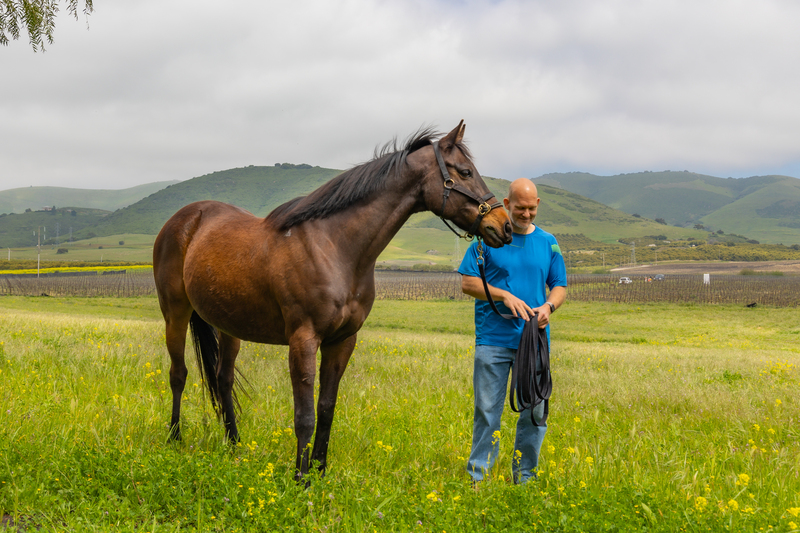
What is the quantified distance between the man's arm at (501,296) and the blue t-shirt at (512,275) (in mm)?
81

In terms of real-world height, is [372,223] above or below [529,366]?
above

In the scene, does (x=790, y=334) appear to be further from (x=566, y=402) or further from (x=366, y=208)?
(x=366, y=208)

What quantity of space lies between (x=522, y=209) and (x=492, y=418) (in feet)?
5.52

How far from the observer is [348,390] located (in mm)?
6906

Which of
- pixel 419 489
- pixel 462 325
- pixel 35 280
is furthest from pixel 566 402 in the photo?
pixel 35 280

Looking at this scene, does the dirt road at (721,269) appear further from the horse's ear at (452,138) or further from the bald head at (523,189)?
the horse's ear at (452,138)

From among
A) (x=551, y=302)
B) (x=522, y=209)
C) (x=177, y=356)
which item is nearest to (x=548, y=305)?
(x=551, y=302)

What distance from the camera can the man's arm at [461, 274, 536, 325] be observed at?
12.6 ft

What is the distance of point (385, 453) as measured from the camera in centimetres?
468

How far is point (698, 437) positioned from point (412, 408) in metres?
3.24

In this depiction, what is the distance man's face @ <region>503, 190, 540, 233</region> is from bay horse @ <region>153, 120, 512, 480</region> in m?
0.30

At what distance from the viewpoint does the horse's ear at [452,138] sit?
3871mm

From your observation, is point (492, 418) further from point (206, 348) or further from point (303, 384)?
point (206, 348)

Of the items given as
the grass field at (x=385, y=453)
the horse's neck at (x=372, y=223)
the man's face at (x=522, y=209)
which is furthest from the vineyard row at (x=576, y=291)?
the horse's neck at (x=372, y=223)
